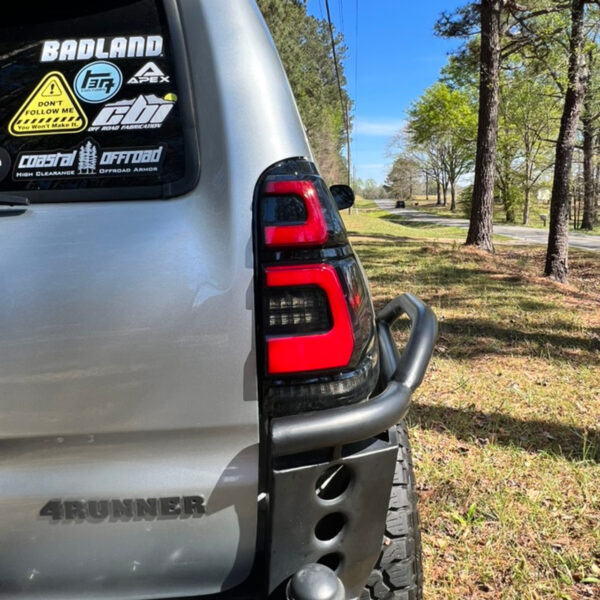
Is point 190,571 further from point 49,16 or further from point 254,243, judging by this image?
point 49,16

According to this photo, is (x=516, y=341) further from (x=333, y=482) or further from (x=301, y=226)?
(x=301, y=226)

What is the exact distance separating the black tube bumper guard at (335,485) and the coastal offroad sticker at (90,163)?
24.7 inches

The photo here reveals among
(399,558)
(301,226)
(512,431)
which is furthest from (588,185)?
(301,226)

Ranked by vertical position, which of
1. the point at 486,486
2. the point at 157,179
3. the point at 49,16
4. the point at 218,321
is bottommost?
the point at 486,486

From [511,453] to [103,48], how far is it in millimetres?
2722

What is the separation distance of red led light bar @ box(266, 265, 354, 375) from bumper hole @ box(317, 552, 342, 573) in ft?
1.42

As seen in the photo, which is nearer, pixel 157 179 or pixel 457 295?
pixel 157 179

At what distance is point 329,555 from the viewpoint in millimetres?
1091

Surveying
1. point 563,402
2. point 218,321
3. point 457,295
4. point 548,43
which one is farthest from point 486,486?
point 548,43

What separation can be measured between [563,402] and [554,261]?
6.09m

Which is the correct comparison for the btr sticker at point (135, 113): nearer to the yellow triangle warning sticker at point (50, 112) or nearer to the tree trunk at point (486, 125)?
the yellow triangle warning sticker at point (50, 112)

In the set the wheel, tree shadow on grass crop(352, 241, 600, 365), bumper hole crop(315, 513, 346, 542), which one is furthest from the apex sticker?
tree shadow on grass crop(352, 241, 600, 365)

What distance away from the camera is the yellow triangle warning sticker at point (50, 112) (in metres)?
1.08

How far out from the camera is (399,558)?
1.27 metres
